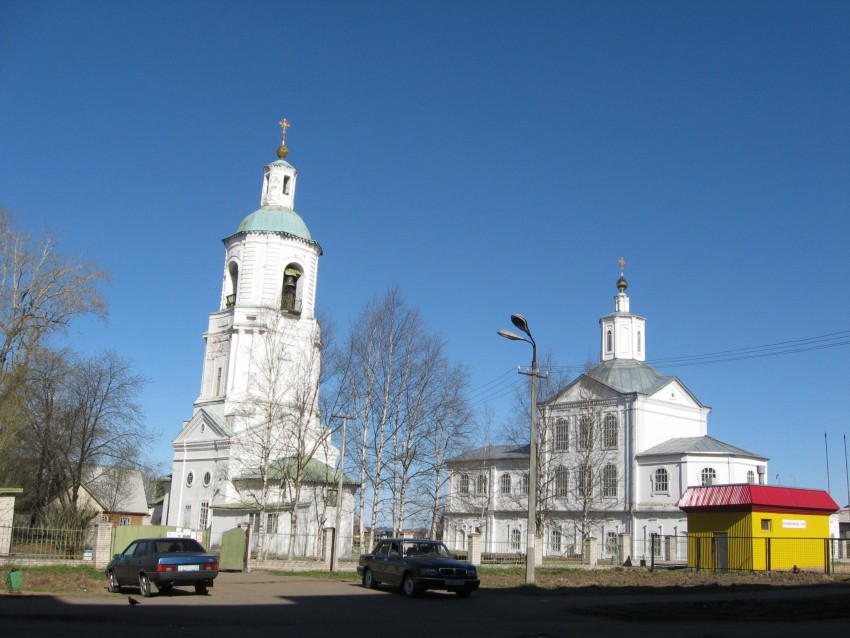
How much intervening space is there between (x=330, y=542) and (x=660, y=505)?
26.4 m

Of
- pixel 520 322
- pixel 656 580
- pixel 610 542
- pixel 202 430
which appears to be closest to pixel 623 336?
pixel 610 542

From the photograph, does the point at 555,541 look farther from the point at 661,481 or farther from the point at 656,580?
the point at 656,580

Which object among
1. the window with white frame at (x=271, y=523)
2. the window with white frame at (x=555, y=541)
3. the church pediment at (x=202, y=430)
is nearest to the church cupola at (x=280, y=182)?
the church pediment at (x=202, y=430)

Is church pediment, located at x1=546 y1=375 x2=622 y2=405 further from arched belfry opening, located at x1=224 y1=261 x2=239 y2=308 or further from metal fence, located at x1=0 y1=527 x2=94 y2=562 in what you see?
metal fence, located at x1=0 y1=527 x2=94 y2=562

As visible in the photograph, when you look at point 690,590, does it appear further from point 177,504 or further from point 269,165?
point 269,165

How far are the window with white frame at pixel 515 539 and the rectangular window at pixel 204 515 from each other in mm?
22704

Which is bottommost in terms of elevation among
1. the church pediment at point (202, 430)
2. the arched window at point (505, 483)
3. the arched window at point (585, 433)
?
the arched window at point (505, 483)

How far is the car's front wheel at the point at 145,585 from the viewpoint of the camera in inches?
661

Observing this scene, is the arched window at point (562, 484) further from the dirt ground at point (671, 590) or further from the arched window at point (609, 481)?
the dirt ground at point (671, 590)

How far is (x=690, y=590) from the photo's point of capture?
2058cm

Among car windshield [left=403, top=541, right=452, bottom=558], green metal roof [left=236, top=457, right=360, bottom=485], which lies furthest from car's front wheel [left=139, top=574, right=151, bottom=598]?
green metal roof [left=236, top=457, right=360, bottom=485]

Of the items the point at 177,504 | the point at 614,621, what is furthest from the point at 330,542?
the point at 614,621

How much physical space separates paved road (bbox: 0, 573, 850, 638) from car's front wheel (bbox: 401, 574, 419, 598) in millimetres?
320

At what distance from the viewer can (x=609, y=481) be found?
52.8m
